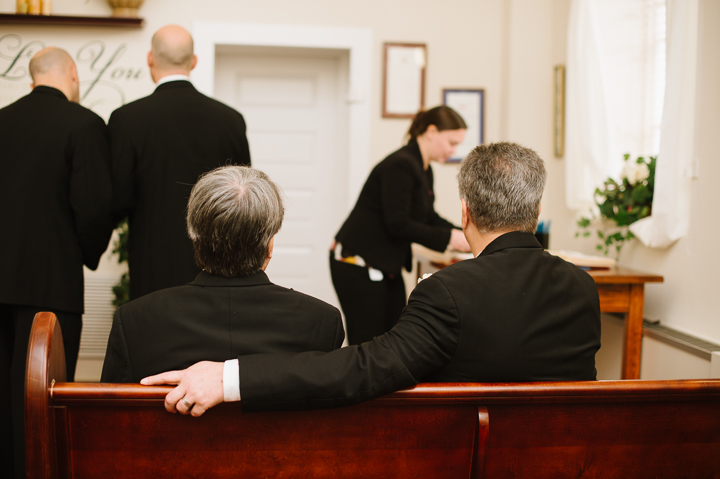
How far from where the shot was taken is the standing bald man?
196 centimetres

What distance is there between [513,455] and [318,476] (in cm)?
34

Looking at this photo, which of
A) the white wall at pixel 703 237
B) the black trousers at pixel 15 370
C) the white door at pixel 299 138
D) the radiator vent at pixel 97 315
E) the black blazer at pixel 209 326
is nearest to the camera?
the black blazer at pixel 209 326

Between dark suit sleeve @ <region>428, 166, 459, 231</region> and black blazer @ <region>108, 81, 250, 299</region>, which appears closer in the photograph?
black blazer @ <region>108, 81, 250, 299</region>

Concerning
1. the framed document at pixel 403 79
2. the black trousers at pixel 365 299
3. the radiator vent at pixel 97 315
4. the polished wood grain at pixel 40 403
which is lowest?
the radiator vent at pixel 97 315

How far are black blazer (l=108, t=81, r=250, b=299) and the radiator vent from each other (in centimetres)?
189

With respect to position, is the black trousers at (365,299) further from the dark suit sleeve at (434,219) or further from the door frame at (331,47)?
the door frame at (331,47)

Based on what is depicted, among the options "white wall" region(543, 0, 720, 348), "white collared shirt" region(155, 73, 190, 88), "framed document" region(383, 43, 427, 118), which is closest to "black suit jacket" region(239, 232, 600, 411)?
"white wall" region(543, 0, 720, 348)

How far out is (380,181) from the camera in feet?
8.27

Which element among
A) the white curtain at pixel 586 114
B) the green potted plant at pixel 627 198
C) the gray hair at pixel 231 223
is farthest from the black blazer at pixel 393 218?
the gray hair at pixel 231 223

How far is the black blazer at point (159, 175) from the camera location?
1.96 m

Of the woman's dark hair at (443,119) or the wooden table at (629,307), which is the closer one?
the wooden table at (629,307)

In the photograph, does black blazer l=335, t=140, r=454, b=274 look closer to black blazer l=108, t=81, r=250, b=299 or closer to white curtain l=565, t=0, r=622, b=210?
black blazer l=108, t=81, r=250, b=299

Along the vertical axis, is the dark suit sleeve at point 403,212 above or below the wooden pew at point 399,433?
above

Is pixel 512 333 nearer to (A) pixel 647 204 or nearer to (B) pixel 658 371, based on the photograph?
(B) pixel 658 371
